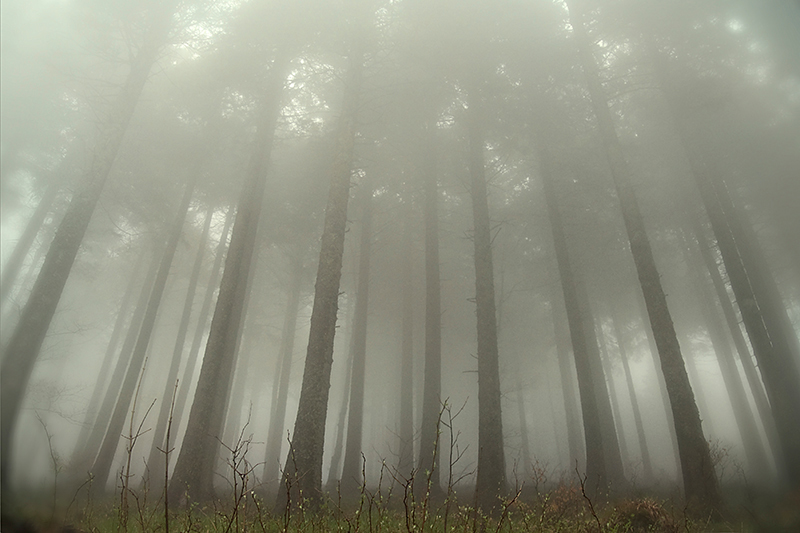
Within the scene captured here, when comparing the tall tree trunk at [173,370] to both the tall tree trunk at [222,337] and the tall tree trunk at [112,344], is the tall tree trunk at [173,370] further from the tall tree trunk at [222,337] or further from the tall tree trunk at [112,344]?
the tall tree trunk at [222,337]

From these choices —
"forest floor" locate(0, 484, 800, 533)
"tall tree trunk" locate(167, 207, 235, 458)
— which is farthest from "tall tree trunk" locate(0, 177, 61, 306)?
"forest floor" locate(0, 484, 800, 533)

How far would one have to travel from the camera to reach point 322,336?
7500mm

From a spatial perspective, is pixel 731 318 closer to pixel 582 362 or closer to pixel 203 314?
pixel 582 362

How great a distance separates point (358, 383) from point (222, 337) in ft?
18.8

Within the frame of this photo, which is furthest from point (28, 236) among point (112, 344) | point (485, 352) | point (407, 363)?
point (485, 352)

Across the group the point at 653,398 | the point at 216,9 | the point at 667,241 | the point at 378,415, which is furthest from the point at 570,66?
the point at 653,398

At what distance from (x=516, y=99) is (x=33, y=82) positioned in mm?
14784

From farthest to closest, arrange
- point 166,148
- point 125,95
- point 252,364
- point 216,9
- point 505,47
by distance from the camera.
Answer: point 252,364, point 166,148, point 505,47, point 216,9, point 125,95

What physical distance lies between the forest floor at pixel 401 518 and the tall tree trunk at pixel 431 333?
3276mm

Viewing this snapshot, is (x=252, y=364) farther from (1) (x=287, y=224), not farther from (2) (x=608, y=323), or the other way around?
(2) (x=608, y=323)

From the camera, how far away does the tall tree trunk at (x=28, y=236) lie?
16516mm

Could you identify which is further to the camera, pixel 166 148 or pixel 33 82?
pixel 166 148

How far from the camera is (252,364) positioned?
29484 millimetres

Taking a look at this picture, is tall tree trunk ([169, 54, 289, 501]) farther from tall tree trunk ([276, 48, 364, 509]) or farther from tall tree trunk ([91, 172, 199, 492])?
tall tree trunk ([91, 172, 199, 492])
